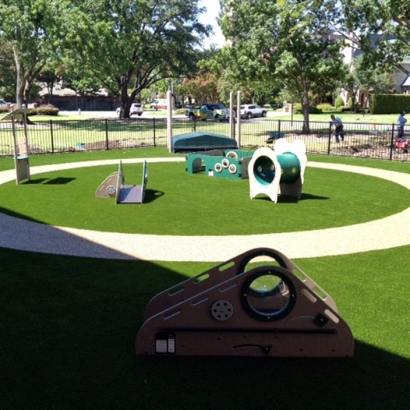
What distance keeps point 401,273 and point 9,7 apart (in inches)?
1363

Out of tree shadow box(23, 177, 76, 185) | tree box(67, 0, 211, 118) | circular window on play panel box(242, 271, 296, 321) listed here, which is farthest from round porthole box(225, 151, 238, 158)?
tree box(67, 0, 211, 118)

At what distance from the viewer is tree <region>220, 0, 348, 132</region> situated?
2758cm

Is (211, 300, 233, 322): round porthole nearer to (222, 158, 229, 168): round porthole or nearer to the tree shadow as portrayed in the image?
the tree shadow

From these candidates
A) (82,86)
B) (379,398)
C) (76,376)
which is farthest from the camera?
(82,86)

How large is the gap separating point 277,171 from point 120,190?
3.85 meters

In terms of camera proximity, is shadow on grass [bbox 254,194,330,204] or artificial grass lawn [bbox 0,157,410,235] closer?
artificial grass lawn [bbox 0,157,410,235]

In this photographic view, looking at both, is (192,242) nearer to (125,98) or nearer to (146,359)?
(146,359)

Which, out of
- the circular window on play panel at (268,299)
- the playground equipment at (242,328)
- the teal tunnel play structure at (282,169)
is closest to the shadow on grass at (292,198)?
the teal tunnel play structure at (282,169)

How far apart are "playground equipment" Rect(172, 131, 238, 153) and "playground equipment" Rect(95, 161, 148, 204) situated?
8.61 metres

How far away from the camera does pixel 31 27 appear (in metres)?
Result: 34.3

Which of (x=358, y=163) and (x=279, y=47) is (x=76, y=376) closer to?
(x=358, y=163)

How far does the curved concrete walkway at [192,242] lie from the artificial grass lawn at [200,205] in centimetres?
43

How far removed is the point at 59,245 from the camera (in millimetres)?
8562

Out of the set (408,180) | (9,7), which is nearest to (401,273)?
(408,180)
